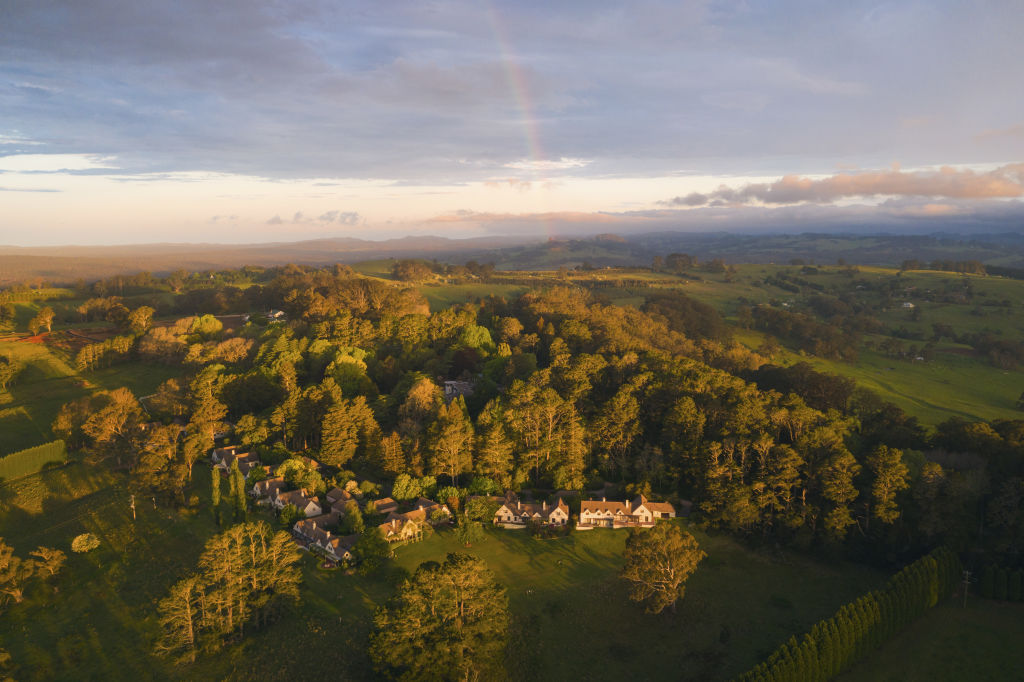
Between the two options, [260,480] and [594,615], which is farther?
[260,480]

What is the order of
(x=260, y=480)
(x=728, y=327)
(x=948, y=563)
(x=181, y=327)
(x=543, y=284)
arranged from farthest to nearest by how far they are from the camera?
(x=543, y=284), (x=728, y=327), (x=181, y=327), (x=260, y=480), (x=948, y=563)

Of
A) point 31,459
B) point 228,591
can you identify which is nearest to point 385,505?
point 228,591

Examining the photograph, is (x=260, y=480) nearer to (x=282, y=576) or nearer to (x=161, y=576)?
(x=161, y=576)

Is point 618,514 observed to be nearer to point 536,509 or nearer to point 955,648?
point 536,509

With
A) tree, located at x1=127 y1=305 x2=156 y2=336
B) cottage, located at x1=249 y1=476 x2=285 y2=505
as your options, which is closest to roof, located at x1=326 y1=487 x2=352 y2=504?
cottage, located at x1=249 y1=476 x2=285 y2=505

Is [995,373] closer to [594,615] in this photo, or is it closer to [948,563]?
[948,563]

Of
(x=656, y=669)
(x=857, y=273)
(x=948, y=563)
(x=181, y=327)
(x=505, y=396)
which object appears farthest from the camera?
(x=857, y=273)

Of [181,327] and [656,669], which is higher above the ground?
[181,327]

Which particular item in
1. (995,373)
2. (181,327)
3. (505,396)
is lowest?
(995,373)

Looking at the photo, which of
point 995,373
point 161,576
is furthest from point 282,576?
point 995,373

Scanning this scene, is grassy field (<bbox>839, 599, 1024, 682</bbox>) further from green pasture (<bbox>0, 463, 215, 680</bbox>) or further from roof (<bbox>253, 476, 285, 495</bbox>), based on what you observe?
roof (<bbox>253, 476, 285, 495</bbox>)
